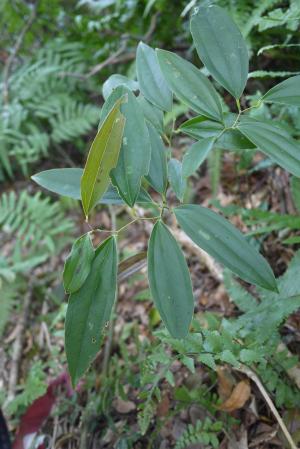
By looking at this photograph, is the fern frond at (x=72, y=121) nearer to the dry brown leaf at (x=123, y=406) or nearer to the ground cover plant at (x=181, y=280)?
the ground cover plant at (x=181, y=280)

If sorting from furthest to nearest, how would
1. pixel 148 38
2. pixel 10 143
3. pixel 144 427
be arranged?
pixel 10 143 < pixel 148 38 < pixel 144 427

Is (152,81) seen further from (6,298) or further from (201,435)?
(6,298)

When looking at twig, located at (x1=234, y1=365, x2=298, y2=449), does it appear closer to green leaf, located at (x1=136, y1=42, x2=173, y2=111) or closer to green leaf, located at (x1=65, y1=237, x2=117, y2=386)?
green leaf, located at (x1=65, y1=237, x2=117, y2=386)

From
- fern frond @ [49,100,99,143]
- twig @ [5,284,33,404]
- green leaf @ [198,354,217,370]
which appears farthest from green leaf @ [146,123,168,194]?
fern frond @ [49,100,99,143]

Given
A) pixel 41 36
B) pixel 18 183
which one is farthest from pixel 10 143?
pixel 41 36

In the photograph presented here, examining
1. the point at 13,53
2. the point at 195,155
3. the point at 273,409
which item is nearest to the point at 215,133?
the point at 195,155

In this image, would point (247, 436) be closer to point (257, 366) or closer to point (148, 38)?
point (257, 366)
